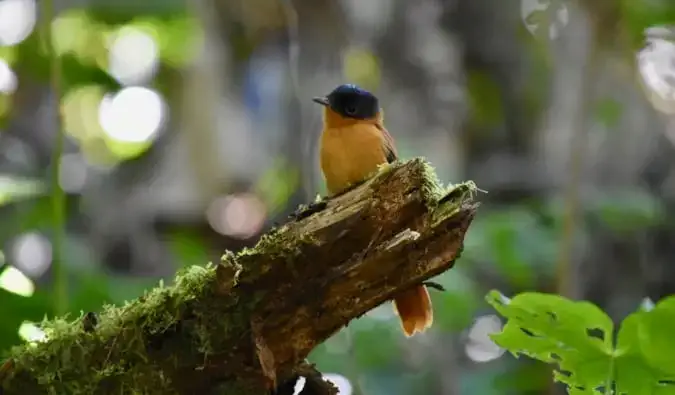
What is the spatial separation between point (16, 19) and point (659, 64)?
112 inches

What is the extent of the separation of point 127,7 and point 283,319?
2.39 metres

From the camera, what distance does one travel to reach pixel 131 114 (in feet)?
14.0

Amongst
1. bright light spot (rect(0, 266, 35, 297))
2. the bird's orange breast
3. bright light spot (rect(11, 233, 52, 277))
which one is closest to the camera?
bright light spot (rect(0, 266, 35, 297))

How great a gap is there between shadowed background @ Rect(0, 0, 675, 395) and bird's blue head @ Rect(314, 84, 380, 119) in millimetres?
698

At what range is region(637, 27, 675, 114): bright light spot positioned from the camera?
8.77 feet

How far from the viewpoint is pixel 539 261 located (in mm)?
2932

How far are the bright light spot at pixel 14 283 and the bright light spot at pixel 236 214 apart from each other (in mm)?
2981

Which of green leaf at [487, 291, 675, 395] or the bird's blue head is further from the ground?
the bird's blue head

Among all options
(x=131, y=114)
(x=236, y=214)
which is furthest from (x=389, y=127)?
(x=131, y=114)

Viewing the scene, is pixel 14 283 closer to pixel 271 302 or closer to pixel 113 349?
pixel 113 349

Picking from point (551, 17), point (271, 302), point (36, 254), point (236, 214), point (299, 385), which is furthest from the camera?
point (236, 214)

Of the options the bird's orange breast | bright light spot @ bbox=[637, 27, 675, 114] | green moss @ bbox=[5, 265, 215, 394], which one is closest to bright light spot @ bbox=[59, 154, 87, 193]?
the bird's orange breast

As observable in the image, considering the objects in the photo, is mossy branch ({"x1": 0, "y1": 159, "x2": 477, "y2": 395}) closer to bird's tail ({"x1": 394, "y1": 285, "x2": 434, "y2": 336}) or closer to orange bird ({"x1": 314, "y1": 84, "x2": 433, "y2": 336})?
bird's tail ({"x1": 394, "y1": 285, "x2": 434, "y2": 336})

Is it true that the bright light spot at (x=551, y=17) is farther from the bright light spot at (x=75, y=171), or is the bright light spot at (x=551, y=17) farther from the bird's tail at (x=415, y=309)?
the bright light spot at (x=75, y=171)
